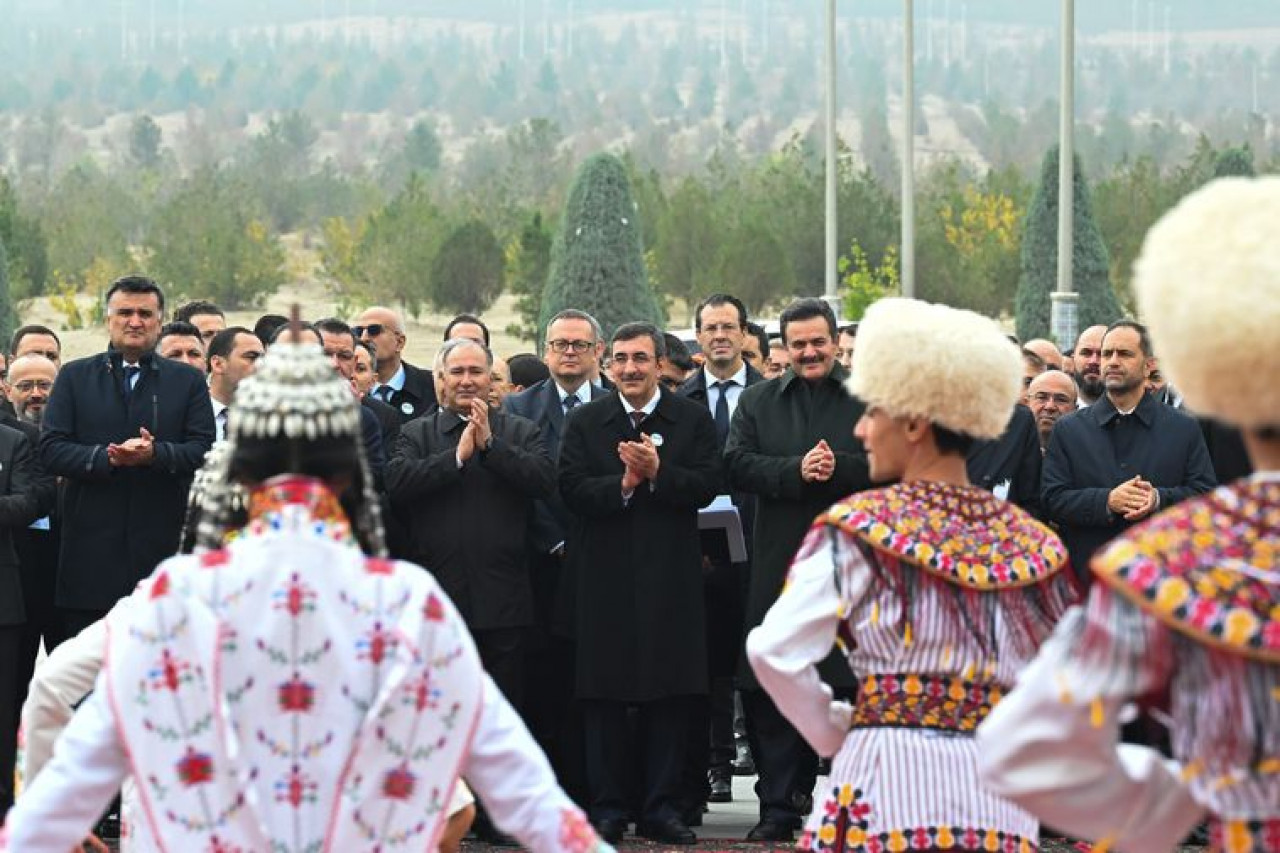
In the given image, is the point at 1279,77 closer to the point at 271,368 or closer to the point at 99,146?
the point at 99,146

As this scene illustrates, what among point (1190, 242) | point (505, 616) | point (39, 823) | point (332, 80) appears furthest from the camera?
point (332, 80)

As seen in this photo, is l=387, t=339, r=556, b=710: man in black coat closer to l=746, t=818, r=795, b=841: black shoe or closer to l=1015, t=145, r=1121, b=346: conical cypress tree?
l=746, t=818, r=795, b=841: black shoe

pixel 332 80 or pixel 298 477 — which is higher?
pixel 298 477

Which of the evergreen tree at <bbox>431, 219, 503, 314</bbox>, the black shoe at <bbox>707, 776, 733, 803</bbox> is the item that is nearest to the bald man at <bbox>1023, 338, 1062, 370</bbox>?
the black shoe at <bbox>707, 776, 733, 803</bbox>

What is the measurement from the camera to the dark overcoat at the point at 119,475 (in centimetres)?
1117

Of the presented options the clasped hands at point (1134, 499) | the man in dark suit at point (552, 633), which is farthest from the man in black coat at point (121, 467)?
the clasped hands at point (1134, 499)

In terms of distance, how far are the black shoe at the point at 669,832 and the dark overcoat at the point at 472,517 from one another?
1056 millimetres

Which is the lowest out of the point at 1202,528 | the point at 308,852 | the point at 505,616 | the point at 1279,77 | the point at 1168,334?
the point at 1279,77

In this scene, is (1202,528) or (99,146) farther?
(99,146)

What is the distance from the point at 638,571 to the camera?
11.4m

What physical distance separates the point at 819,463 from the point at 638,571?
110cm

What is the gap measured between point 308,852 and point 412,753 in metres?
0.28

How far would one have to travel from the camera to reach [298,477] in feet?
17.2

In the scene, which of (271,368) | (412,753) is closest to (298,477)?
(271,368)
